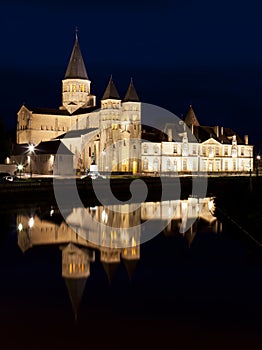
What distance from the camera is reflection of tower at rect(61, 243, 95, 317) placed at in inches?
588

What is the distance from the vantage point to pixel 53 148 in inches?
3474

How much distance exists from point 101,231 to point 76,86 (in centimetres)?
A: 8212

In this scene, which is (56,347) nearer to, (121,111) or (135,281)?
(135,281)

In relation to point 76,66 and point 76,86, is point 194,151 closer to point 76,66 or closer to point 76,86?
point 76,86

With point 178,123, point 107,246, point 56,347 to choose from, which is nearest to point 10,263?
point 107,246

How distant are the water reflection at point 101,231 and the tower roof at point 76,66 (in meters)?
65.7

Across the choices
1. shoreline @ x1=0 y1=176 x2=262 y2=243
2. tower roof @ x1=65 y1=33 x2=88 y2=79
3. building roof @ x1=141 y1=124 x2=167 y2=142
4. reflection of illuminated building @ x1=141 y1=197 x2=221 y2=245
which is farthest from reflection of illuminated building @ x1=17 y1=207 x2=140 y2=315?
tower roof @ x1=65 y1=33 x2=88 y2=79

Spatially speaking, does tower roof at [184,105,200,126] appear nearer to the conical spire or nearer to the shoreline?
the conical spire

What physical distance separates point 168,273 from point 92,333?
6.36 metres

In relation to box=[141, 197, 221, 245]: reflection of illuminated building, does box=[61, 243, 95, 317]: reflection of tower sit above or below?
below

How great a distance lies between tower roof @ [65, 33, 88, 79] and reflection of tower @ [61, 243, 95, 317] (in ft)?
281

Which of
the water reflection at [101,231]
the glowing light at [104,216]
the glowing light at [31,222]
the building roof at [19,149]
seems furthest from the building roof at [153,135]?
the glowing light at [31,222]

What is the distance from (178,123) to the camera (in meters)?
102

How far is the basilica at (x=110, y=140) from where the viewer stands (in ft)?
298
